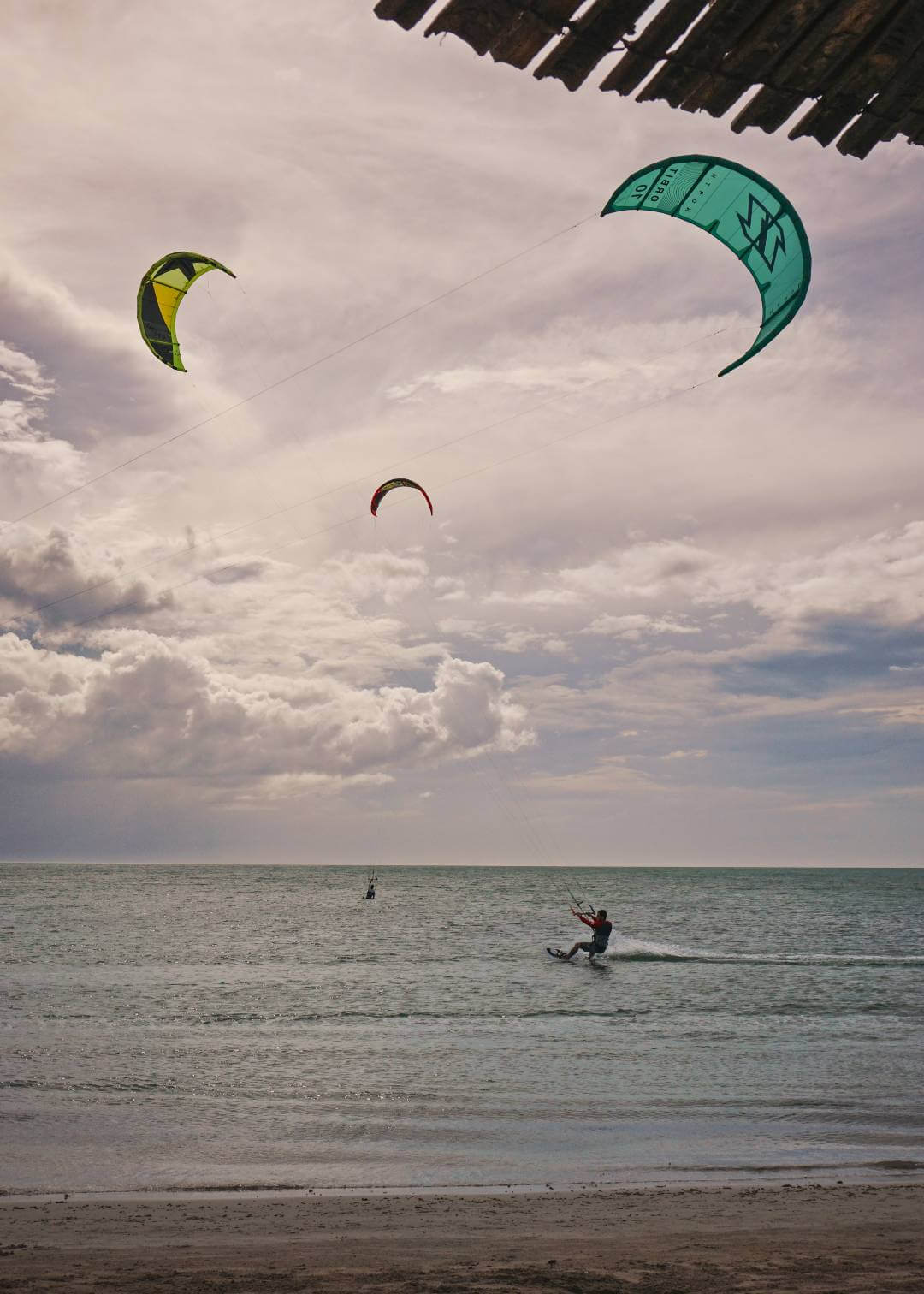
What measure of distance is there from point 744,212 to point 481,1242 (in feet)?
23.7

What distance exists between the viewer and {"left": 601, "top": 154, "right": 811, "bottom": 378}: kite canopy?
5004mm

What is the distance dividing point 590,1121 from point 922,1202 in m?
4.29

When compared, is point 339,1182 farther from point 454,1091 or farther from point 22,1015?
point 22,1015

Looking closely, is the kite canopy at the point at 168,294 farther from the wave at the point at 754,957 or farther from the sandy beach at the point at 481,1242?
the wave at the point at 754,957

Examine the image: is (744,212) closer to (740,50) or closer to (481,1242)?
(740,50)

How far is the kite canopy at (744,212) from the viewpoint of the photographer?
5.00 meters

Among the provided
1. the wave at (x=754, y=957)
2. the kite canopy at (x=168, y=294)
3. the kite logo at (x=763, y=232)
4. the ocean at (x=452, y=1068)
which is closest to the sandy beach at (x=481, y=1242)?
the ocean at (x=452, y=1068)

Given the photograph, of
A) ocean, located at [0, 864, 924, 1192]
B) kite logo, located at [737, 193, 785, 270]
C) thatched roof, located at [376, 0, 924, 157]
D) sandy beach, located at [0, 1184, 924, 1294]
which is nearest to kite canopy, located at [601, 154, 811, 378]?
kite logo, located at [737, 193, 785, 270]

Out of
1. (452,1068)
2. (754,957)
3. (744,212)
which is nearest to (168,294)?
(744,212)

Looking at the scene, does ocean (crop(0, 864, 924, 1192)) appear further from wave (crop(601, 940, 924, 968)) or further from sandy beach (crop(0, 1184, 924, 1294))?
sandy beach (crop(0, 1184, 924, 1294))

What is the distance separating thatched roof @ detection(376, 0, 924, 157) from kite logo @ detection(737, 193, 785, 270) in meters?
2.40

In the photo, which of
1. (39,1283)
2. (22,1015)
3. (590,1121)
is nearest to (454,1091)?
(590,1121)

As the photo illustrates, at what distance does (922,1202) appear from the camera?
8.61 m

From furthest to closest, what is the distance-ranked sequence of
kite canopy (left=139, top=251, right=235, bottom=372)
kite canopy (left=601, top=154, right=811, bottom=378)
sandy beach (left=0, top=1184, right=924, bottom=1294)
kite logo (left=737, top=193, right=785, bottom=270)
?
1. kite canopy (left=139, top=251, right=235, bottom=372)
2. sandy beach (left=0, top=1184, right=924, bottom=1294)
3. kite logo (left=737, top=193, right=785, bottom=270)
4. kite canopy (left=601, top=154, right=811, bottom=378)
